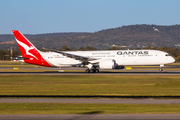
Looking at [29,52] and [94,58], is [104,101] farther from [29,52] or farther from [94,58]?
[29,52]

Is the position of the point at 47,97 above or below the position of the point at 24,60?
below

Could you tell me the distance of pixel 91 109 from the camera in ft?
52.1

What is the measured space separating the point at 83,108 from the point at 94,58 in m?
30.5

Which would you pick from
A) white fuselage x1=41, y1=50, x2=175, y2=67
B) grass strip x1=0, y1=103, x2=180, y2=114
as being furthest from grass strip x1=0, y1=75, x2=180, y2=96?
white fuselage x1=41, y1=50, x2=175, y2=67

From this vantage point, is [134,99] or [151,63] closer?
[134,99]

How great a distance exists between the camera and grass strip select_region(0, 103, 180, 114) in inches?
594

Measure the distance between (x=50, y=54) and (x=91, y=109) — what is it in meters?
34.1

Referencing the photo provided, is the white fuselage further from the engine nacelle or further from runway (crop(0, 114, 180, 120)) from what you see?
runway (crop(0, 114, 180, 120))

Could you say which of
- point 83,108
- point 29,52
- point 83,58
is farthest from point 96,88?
point 29,52

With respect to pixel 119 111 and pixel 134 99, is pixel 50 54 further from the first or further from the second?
pixel 119 111

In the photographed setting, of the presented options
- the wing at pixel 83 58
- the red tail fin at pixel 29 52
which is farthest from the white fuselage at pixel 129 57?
the red tail fin at pixel 29 52

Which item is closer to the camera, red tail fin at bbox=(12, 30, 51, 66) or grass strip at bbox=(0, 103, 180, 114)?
grass strip at bbox=(0, 103, 180, 114)

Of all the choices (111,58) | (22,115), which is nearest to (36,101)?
(22,115)

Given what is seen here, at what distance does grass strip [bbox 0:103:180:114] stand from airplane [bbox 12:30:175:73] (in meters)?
26.8
